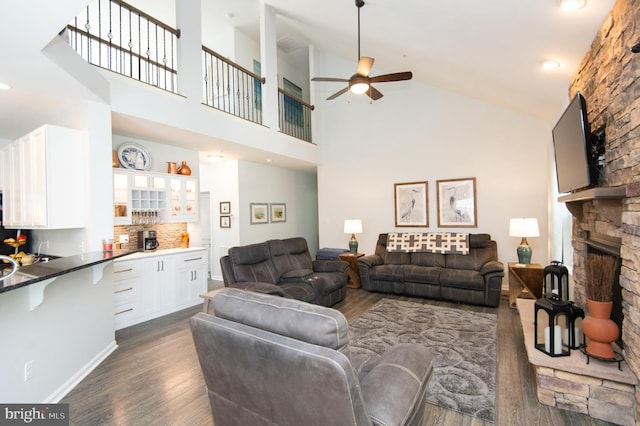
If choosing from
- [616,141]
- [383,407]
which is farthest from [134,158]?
[616,141]

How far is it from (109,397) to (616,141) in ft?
13.8

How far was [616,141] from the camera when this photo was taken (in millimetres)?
2113

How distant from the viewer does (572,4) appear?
2027mm

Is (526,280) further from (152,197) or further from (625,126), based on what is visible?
(152,197)

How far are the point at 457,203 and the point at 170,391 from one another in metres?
5.09

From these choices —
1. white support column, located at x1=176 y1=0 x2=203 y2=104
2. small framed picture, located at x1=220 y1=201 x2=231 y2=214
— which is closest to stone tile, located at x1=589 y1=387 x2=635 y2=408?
white support column, located at x1=176 y1=0 x2=203 y2=104

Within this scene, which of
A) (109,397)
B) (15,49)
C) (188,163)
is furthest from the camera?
(188,163)

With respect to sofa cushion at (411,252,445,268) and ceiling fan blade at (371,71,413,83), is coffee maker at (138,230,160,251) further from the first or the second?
sofa cushion at (411,252,445,268)

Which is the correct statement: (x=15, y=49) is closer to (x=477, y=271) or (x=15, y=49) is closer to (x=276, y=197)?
(x=276, y=197)

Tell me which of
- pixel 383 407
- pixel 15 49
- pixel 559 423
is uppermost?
pixel 15 49

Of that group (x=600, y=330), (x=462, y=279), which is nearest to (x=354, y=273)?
(x=462, y=279)

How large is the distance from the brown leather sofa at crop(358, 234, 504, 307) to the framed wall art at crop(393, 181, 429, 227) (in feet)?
2.36

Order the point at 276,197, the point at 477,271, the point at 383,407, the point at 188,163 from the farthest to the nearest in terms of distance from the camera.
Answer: the point at 276,197
the point at 188,163
the point at 477,271
the point at 383,407

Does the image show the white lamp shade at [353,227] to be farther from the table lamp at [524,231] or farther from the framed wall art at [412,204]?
the table lamp at [524,231]
